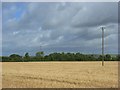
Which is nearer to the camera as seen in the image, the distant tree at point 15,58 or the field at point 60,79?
the field at point 60,79

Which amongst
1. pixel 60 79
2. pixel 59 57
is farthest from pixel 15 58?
pixel 60 79

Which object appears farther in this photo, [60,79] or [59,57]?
[59,57]

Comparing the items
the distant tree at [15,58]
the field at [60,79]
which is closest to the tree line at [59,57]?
the distant tree at [15,58]

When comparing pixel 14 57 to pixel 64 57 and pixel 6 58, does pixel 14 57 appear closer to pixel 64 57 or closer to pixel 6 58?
pixel 6 58

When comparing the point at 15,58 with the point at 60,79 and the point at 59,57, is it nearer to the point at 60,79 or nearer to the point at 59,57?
the point at 59,57

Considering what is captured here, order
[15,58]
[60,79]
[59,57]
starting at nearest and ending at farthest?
[60,79]
[15,58]
[59,57]

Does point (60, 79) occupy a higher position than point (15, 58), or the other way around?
point (15, 58)

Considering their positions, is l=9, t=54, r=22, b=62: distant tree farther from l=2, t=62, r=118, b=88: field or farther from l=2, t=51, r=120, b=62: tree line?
l=2, t=62, r=118, b=88: field

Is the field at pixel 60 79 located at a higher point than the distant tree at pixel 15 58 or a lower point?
lower

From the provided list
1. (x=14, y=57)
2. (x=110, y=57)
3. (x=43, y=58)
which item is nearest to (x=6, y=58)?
(x=14, y=57)

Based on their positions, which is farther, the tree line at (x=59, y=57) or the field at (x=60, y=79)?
the tree line at (x=59, y=57)

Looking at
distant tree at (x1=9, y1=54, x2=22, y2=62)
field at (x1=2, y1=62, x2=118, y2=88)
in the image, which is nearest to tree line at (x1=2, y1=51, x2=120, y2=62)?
distant tree at (x1=9, y1=54, x2=22, y2=62)

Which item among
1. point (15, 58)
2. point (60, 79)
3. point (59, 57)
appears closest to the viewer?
→ point (60, 79)

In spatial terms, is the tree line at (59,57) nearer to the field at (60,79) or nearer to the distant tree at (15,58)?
the distant tree at (15,58)
